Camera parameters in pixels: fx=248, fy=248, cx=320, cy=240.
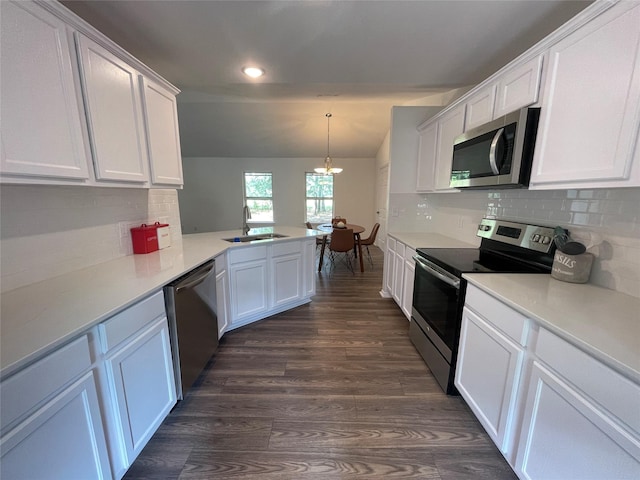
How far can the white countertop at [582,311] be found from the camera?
78 centimetres

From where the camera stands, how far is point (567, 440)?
906 millimetres

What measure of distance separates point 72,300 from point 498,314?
198cm

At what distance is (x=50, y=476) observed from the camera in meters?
0.81

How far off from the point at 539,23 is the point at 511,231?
1365mm

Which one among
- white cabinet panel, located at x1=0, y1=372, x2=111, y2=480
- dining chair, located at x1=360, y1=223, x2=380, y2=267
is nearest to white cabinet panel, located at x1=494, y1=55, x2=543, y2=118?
white cabinet panel, located at x1=0, y1=372, x2=111, y2=480

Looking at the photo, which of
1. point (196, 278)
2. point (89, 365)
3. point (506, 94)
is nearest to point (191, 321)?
point (196, 278)

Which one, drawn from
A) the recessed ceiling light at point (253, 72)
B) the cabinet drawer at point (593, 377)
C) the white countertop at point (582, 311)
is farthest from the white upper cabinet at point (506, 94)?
the recessed ceiling light at point (253, 72)

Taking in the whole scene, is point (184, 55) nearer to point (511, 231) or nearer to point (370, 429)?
point (511, 231)

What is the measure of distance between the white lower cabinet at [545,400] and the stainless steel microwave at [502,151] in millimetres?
752

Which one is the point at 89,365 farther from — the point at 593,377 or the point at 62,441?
the point at 593,377

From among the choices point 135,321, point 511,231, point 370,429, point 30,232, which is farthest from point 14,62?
point 511,231

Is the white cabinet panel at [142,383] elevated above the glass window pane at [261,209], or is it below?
below

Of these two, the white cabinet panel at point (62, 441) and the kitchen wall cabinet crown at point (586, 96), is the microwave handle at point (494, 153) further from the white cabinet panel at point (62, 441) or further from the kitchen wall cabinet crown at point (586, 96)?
the white cabinet panel at point (62, 441)

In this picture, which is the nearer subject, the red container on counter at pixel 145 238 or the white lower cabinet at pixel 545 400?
the white lower cabinet at pixel 545 400
